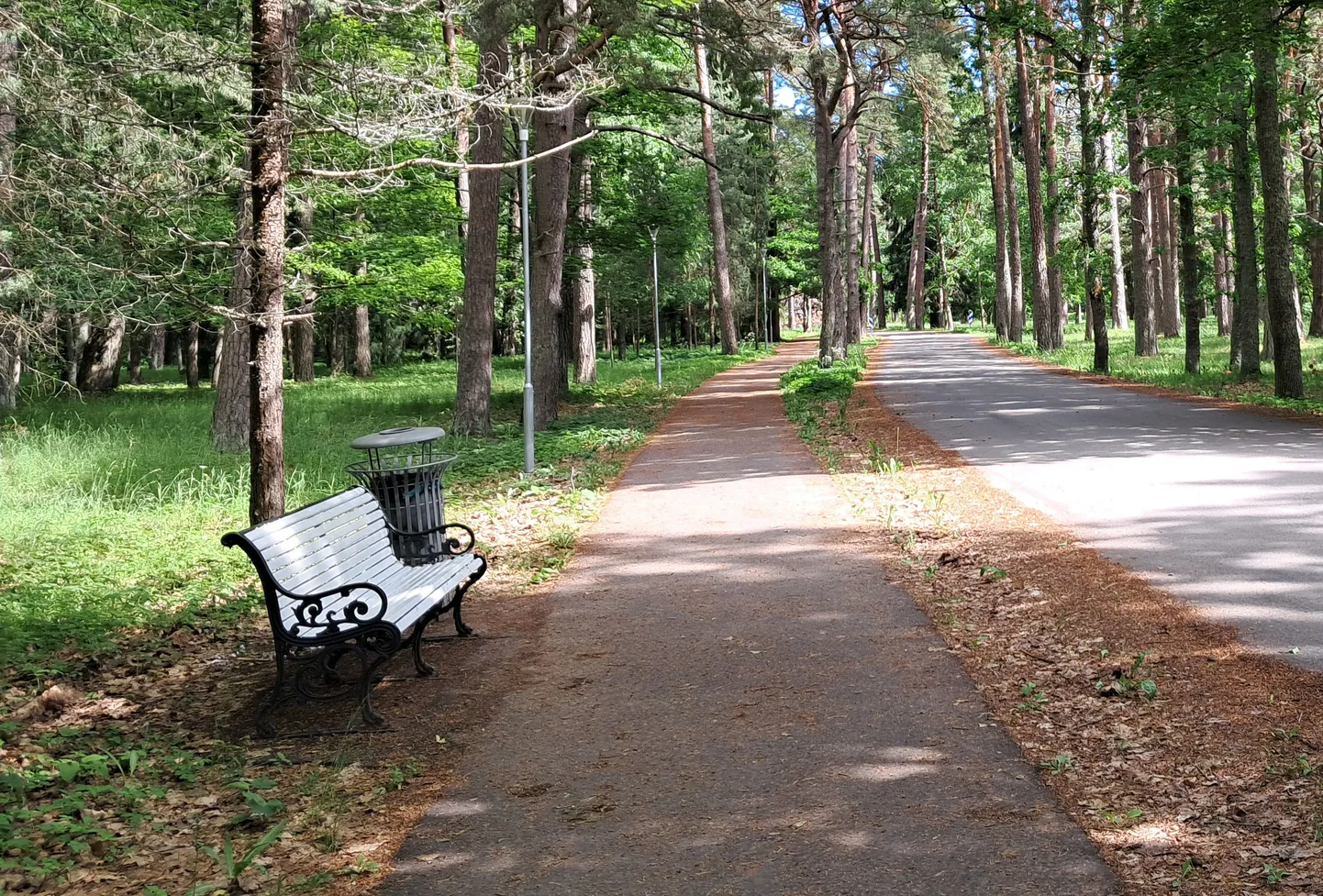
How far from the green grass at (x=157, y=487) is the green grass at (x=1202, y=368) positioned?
10663 mm

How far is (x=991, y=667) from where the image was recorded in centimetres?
618

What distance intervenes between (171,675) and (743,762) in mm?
3679

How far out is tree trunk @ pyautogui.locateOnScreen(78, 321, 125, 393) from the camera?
96.9 ft

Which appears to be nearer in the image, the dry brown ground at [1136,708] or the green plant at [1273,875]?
the green plant at [1273,875]

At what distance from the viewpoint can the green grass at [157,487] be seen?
7.51m

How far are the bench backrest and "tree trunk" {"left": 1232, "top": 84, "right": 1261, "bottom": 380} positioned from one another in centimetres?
2050

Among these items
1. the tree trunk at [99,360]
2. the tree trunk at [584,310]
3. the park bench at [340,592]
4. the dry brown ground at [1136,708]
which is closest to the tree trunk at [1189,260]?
the tree trunk at [584,310]

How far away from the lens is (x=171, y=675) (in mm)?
6652

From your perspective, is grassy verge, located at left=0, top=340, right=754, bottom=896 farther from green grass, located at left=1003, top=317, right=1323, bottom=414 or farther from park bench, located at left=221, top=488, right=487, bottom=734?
green grass, located at left=1003, top=317, right=1323, bottom=414

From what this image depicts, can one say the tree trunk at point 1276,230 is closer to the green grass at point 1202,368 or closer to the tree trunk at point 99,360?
the green grass at point 1202,368

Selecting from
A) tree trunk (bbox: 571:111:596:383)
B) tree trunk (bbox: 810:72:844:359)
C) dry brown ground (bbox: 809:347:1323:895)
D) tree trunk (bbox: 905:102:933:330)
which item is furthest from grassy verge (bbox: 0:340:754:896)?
tree trunk (bbox: 905:102:933:330)

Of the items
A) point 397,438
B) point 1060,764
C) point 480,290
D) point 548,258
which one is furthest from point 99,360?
point 1060,764

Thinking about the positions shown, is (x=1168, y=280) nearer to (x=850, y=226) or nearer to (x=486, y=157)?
(x=850, y=226)

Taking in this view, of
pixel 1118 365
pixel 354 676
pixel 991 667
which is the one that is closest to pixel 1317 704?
pixel 991 667
